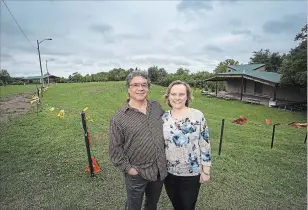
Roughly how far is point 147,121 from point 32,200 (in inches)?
110

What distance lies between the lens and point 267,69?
50.2 metres

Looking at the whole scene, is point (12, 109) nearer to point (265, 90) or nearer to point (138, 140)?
point (138, 140)

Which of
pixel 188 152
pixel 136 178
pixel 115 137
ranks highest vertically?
pixel 115 137

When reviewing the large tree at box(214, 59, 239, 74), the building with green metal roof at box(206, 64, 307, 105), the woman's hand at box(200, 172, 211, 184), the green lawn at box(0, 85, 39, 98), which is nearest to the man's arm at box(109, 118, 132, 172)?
the woman's hand at box(200, 172, 211, 184)

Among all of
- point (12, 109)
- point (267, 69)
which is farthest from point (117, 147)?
point (267, 69)

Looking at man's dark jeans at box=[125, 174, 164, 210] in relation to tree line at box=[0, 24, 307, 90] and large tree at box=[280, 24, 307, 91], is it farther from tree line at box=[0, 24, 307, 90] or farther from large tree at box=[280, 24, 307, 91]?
large tree at box=[280, 24, 307, 91]

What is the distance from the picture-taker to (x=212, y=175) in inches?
224

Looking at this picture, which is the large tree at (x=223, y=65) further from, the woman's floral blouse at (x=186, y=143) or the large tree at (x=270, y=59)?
the woman's floral blouse at (x=186, y=143)

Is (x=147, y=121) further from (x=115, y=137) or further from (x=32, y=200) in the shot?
(x=32, y=200)

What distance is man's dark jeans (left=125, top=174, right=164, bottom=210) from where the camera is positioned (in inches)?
115

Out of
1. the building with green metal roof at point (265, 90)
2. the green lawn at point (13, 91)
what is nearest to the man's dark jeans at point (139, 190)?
the building with green metal roof at point (265, 90)

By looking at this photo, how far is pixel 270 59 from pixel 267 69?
2.54 metres

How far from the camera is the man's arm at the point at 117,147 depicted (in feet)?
9.23

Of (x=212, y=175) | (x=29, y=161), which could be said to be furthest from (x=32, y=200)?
(x=212, y=175)
